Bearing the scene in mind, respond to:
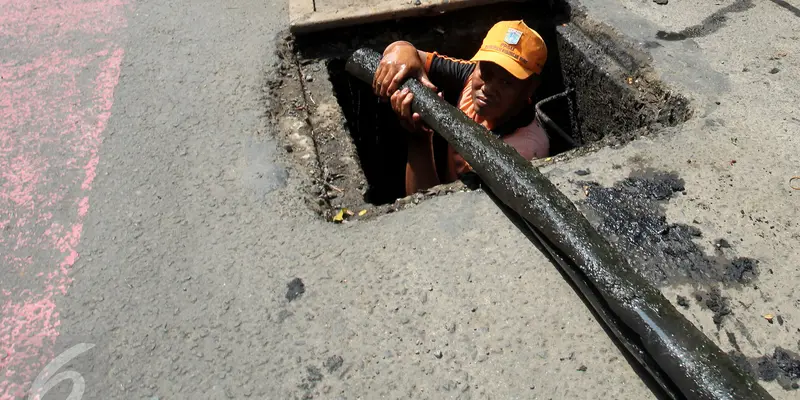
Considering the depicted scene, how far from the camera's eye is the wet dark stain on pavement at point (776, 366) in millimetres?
1825

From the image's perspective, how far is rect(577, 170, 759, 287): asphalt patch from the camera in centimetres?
213

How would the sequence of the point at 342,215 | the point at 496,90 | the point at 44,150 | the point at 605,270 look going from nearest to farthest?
the point at 605,270 < the point at 342,215 < the point at 44,150 < the point at 496,90

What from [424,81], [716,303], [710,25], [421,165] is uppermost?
[710,25]

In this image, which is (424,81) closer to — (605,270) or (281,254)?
(281,254)

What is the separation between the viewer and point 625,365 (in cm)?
191

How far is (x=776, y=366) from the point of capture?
1.86m

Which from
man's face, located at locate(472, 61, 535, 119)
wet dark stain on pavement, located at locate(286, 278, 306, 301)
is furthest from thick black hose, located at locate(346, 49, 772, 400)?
wet dark stain on pavement, located at locate(286, 278, 306, 301)

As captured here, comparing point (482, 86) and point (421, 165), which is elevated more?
point (482, 86)

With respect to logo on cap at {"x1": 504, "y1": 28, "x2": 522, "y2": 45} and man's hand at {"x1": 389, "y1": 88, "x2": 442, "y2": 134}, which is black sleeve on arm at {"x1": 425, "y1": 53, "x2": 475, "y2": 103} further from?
logo on cap at {"x1": 504, "y1": 28, "x2": 522, "y2": 45}

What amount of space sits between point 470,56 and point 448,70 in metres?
0.63

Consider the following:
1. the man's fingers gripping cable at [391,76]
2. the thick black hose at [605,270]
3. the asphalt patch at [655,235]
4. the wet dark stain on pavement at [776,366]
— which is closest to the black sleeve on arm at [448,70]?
the man's fingers gripping cable at [391,76]

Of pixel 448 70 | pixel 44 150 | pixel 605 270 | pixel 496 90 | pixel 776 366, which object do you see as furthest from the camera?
pixel 448 70

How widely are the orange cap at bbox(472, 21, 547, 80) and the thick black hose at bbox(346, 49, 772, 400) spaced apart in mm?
444

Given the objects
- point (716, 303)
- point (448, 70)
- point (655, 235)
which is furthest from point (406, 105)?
point (716, 303)
